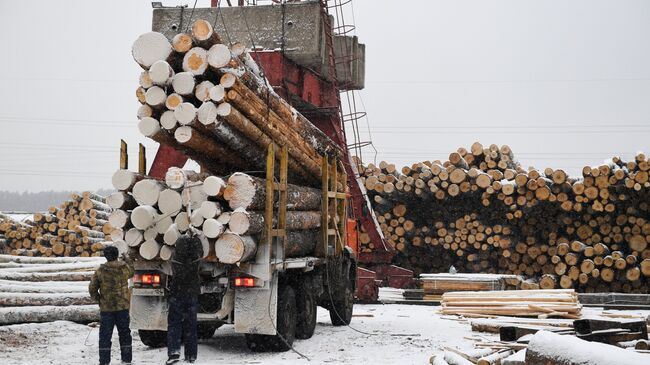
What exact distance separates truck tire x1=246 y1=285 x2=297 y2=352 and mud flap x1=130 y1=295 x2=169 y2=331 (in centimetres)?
109

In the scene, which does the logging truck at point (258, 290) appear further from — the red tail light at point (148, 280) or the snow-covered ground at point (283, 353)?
the snow-covered ground at point (283, 353)

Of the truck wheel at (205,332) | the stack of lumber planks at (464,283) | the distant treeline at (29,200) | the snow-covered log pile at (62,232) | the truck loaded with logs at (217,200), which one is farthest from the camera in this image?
the distant treeline at (29,200)

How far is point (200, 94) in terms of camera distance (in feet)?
29.0

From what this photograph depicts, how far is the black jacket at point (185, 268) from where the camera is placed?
27.4 ft

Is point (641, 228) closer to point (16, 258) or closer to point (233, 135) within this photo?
point (233, 135)

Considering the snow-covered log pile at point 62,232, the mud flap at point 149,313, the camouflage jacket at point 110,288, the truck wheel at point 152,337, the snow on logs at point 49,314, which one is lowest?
the truck wheel at point 152,337

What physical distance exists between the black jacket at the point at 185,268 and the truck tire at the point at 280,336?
1.25m

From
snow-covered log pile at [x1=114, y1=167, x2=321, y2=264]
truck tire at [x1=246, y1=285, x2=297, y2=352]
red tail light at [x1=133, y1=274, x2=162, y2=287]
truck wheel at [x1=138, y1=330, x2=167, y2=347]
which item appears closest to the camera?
snow-covered log pile at [x1=114, y1=167, x2=321, y2=264]

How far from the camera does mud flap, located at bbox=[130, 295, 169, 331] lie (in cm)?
893

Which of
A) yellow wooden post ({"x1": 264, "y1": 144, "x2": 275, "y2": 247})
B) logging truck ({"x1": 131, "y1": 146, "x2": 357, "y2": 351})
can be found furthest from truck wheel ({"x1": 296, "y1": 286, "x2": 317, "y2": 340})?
yellow wooden post ({"x1": 264, "y1": 144, "x2": 275, "y2": 247})

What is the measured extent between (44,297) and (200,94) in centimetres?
467

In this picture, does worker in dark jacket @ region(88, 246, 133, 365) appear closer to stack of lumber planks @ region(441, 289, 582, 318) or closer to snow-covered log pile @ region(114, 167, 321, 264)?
snow-covered log pile @ region(114, 167, 321, 264)

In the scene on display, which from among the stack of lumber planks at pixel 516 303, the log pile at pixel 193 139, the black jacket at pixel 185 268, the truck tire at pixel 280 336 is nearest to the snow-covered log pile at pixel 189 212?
the log pile at pixel 193 139

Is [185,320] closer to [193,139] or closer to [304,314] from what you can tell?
[193,139]
